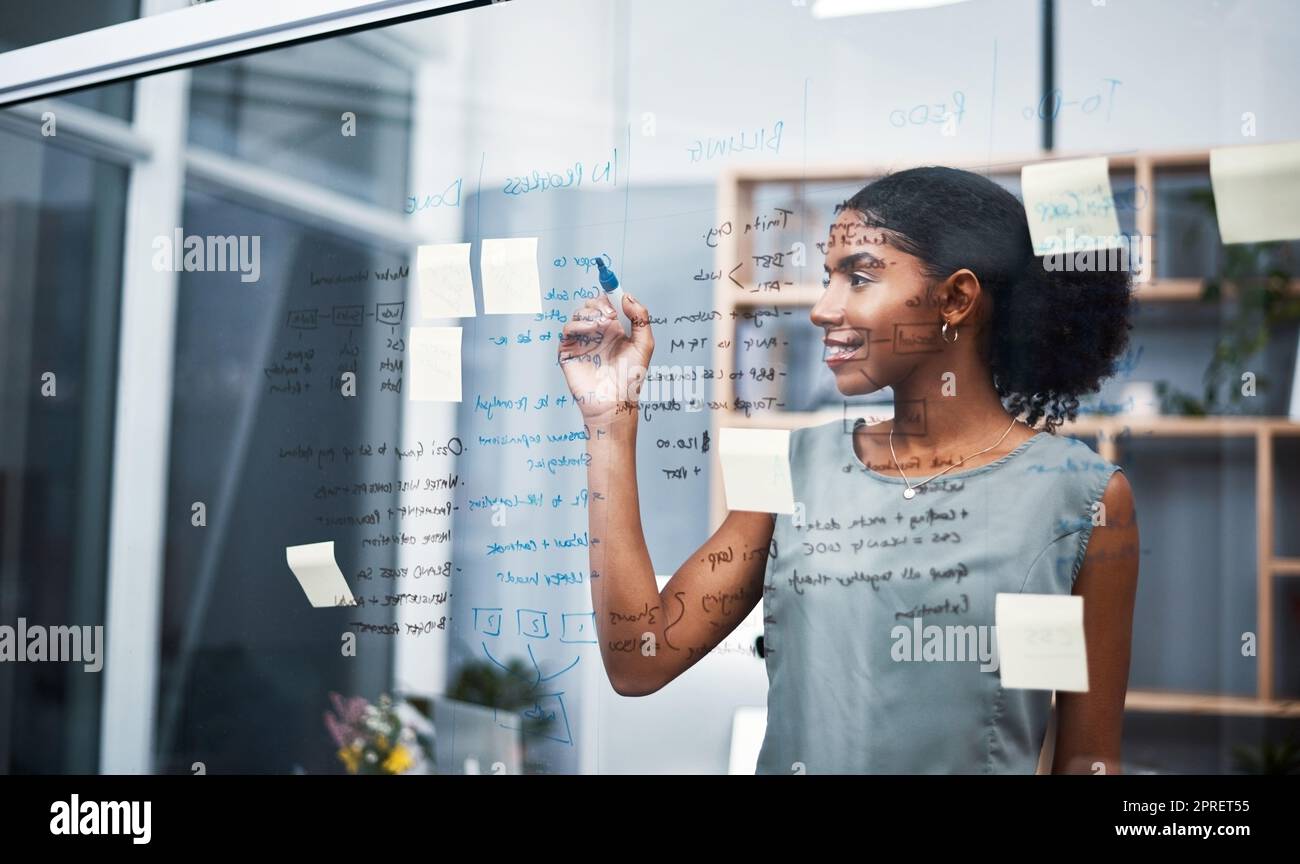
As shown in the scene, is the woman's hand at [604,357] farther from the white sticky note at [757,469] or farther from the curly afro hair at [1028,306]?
the curly afro hair at [1028,306]

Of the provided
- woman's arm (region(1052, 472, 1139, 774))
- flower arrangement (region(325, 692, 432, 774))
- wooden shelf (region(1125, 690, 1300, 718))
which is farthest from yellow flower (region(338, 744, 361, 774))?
wooden shelf (region(1125, 690, 1300, 718))

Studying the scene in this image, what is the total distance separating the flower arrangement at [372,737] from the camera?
1.65 meters

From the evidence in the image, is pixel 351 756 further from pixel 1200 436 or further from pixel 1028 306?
pixel 1200 436

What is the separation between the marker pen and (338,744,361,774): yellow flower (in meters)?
0.86

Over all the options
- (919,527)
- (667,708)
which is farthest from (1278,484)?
(667,708)

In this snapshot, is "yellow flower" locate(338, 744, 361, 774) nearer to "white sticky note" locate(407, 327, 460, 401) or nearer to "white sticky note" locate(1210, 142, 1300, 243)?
"white sticky note" locate(407, 327, 460, 401)

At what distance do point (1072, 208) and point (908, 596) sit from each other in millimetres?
607

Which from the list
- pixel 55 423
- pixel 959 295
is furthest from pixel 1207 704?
pixel 55 423

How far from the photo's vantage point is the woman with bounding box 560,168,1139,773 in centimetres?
142

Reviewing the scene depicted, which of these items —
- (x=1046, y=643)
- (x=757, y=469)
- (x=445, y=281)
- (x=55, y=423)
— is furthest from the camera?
(x=55, y=423)

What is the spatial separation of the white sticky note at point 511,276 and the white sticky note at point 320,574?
0.50 metres

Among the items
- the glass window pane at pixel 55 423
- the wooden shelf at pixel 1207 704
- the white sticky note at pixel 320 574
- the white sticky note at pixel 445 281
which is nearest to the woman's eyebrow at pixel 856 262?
the white sticky note at pixel 445 281

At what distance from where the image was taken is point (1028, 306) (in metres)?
1.44
